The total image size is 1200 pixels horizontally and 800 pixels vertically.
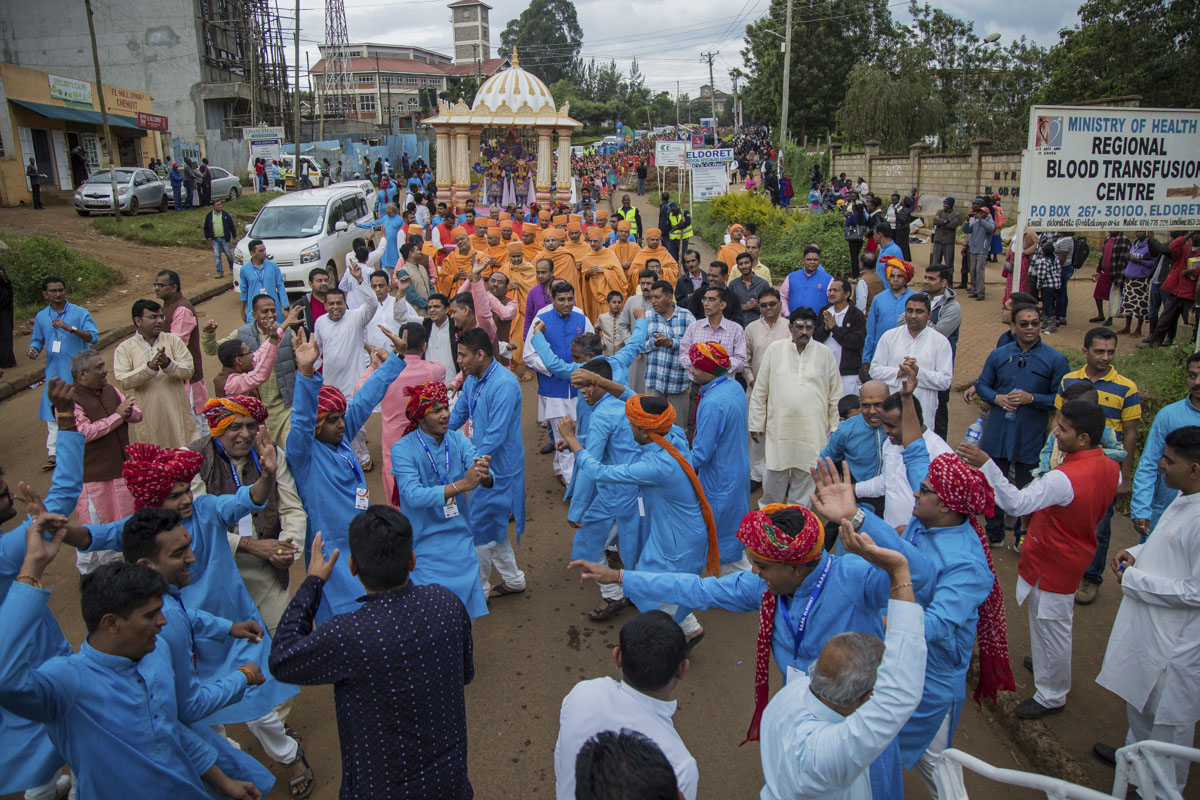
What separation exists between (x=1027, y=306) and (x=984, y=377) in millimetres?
588

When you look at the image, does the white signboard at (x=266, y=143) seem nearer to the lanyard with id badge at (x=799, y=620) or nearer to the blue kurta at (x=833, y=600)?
the blue kurta at (x=833, y=600)

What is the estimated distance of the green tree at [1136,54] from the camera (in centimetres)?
2353

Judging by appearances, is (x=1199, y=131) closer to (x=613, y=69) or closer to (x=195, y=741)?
(x=195, y=741)

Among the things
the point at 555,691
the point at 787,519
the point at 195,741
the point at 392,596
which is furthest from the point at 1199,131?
the point at 195,741

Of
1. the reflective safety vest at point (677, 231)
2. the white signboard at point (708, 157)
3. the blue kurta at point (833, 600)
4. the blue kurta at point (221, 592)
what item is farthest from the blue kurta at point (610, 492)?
the white signboard at point (708, 157)

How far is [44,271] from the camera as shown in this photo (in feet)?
46.9

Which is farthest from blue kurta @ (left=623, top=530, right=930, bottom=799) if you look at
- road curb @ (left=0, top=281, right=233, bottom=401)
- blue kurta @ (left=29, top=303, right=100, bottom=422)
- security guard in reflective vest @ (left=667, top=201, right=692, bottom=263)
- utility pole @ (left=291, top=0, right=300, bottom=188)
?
utility pole @ (left=291, top=0, right=300, bottom=188)

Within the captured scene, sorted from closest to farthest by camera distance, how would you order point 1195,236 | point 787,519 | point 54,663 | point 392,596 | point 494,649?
point 54,663 < point 392,596 < point 787,519 < point 494,649 < point 1195,236

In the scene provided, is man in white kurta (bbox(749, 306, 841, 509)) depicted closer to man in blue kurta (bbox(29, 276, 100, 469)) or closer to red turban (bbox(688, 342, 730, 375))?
red turban (bbox(688, 342, 730, 375))

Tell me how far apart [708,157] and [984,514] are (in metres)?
16.1

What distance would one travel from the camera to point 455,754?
2.71m

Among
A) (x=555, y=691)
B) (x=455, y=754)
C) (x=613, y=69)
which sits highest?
(x=613, y=69)

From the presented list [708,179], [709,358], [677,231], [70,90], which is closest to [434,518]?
[709,358]

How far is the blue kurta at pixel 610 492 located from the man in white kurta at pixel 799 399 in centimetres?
152
